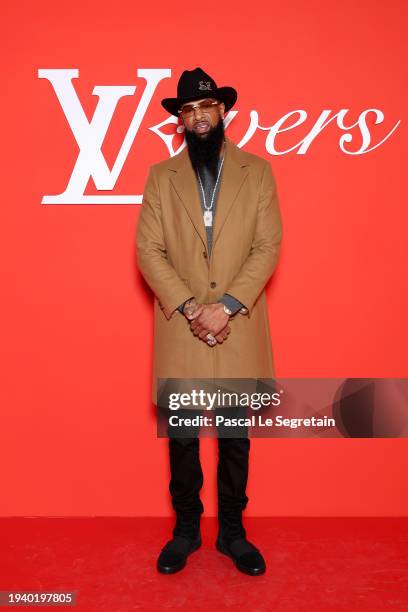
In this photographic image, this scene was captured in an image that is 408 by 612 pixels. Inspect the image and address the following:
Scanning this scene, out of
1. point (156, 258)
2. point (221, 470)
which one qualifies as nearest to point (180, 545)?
point (221, 470)

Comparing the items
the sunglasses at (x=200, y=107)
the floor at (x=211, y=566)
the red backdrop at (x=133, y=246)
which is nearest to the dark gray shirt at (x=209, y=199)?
the sunglasses at (x=200, y=107)

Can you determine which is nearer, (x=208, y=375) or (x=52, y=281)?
(x=208, y=375)

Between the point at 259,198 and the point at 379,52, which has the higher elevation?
the point at 379,52

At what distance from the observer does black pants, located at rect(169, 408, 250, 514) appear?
2.49 meters

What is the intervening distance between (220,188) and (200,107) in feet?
1.13

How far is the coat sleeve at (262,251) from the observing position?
234cm

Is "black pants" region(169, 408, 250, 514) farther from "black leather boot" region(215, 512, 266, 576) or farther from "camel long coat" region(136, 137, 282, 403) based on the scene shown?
"camel long coat" region(136, 137, 282, 403)

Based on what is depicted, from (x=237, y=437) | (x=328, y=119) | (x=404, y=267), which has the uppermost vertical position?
(x=328, y=119)

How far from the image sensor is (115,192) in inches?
111

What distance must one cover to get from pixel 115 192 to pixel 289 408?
52.9 inches

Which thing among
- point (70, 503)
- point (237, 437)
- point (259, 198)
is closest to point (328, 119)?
point (259, 198)

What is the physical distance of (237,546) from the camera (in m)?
2.47

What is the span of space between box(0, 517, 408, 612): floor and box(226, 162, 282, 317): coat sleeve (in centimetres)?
107

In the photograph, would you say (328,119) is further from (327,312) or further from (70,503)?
(70,503)
